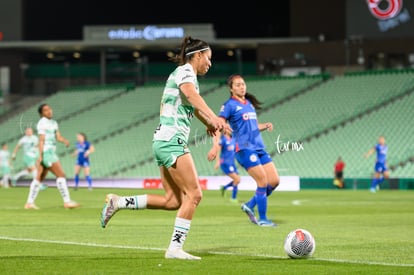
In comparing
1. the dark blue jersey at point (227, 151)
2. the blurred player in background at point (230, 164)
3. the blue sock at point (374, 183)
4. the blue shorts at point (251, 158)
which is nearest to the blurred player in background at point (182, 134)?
the blue shorts at point (251, 158)

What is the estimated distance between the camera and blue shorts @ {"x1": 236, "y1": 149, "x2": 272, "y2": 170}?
1800 centimetres

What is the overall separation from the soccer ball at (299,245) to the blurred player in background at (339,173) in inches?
1174

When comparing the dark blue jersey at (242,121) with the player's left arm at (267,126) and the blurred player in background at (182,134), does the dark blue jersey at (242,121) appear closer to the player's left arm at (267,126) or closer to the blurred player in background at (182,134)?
the player's left arm at (267,126)

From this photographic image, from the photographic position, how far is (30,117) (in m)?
58.7

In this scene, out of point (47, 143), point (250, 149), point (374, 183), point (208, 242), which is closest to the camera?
point (208, 242)

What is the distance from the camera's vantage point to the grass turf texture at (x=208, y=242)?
10.7 meters

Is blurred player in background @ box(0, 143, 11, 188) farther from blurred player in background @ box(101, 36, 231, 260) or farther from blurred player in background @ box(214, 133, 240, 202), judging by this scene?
blurred player in background @ box(101, 36, 231, 260)

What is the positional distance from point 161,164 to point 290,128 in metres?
37.2

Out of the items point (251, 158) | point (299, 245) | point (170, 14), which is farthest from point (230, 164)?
point (170, 14)

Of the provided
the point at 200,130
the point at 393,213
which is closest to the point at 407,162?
the point at 200,130

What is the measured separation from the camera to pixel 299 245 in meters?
11.7

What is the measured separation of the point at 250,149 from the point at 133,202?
6.26 meters

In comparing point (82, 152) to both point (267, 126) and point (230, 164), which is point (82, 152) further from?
point (267, 126)

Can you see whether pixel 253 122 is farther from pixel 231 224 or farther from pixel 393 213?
pixel 393 213
